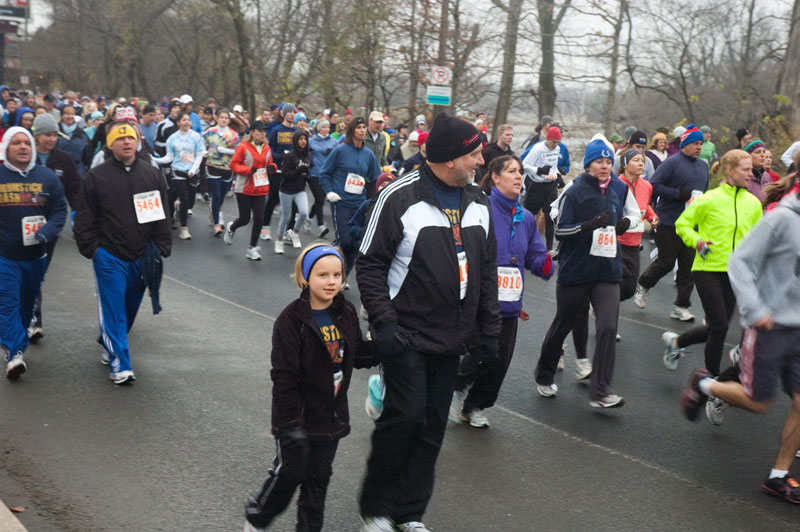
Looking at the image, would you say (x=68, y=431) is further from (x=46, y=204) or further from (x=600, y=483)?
(x=600, y=483)

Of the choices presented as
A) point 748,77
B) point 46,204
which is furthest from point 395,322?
point 748,77

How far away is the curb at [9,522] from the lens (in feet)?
14.2

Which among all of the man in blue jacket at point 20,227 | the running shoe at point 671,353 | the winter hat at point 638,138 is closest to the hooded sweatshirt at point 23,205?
the man in blue jacket at point 20,227

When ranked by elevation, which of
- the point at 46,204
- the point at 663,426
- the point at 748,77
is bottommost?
the point at 663,426

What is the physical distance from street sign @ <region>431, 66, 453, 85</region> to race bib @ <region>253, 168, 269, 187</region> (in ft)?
31.8

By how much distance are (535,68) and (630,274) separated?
1850cm

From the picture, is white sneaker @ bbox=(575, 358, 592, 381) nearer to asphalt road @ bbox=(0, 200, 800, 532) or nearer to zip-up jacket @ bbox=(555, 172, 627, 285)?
asphalt road @ bbox=(0, 200, 800, 532)

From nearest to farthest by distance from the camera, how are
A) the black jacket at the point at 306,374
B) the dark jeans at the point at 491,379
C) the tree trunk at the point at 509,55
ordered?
the black jacket at the point at 306,374 < the dark jeans at the point at 491,379 < the tree trunk at the point at 509,55

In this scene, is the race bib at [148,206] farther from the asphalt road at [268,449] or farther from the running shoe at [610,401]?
the running shoe at [610,401]

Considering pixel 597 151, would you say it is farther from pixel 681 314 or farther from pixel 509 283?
pixel 681 314

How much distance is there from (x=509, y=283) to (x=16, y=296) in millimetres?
3682

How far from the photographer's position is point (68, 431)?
19.7 ft

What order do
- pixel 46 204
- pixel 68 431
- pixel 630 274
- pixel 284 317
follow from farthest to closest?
pixel 630 274, pixel 46 204, pixel 68 431, pixel 284 317

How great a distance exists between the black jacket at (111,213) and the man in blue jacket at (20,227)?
0.46m
